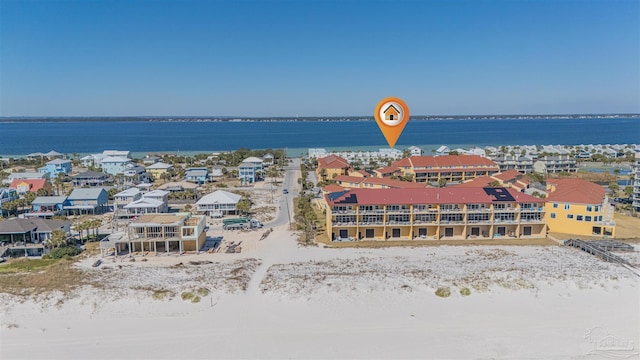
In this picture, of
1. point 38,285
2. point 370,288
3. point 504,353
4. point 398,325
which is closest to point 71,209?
point 38,285

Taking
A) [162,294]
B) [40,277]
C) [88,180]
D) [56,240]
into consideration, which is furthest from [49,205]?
[162,294]

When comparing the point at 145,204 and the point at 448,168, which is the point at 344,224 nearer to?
the point at 145,204

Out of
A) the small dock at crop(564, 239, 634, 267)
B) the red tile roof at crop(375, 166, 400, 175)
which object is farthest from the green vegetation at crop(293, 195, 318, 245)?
the red tile roof at crop(375, 166, 400, 175)


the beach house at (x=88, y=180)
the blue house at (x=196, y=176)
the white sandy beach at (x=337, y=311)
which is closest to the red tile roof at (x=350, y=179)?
the blue house at (x=196, y=176)

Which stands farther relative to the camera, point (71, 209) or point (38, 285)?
point (71, 209)

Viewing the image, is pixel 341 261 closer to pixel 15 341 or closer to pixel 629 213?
pixel 15 341

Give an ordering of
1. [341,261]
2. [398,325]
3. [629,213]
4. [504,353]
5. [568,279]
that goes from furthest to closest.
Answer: [629,213] → [341,261] → [568,279] → [398,325] → [504,353]

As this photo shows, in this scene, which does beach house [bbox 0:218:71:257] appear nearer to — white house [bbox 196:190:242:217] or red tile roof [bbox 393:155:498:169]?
white house [bbox 196:190:242:217]
